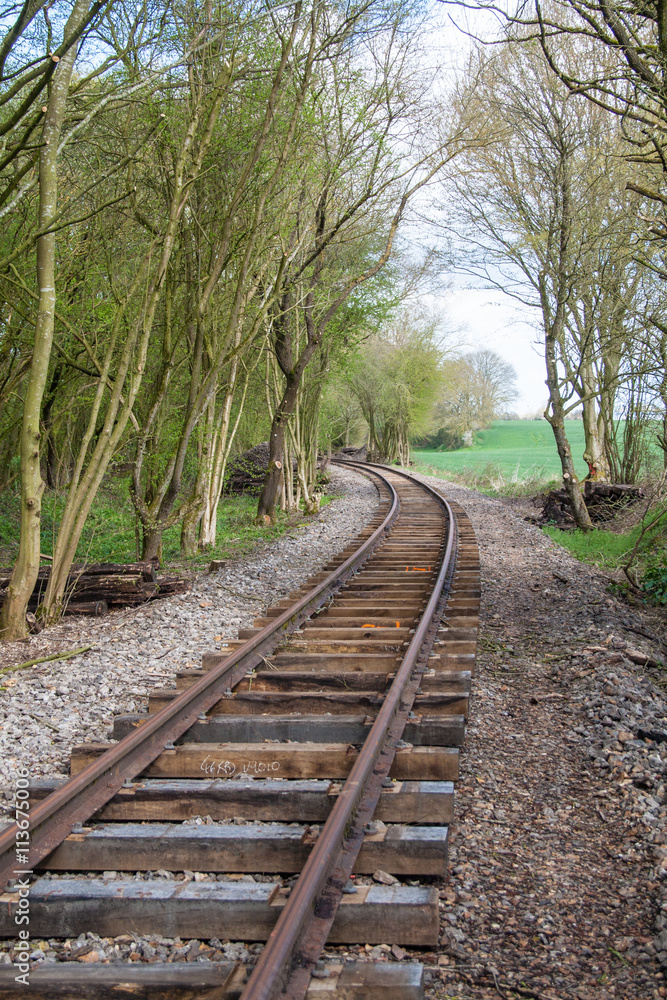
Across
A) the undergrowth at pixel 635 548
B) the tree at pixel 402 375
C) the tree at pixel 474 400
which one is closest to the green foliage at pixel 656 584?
the undergrowth at pixel 635 548

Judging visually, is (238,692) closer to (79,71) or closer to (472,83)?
(79,71)

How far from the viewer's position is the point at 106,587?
728cm

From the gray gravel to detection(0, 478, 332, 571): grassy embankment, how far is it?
1.33 meters

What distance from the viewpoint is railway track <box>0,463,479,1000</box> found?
2.08 m

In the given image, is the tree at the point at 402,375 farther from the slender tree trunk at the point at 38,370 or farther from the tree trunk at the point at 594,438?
the slender tree trunk at the point at 38,370

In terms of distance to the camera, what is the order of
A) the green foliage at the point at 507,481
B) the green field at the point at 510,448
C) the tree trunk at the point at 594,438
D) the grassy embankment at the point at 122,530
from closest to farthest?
1. the grassy embankment at the point at 122,530
2. the tree trunk at the point at 594,438
3. the green foliage at the point at 507,481
4. the green field at the point at 510,448

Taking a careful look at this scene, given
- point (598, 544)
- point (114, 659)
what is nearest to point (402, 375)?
point (598, 544)

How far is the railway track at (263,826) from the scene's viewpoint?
2.08 metres

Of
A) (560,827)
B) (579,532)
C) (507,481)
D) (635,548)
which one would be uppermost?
(507,481)

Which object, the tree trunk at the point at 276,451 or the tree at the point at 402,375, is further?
the tree at the point at 402,375

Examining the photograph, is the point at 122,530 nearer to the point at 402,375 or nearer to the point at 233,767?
the point at 233,767

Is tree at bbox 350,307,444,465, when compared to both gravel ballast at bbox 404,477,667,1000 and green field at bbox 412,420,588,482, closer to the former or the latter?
green field at bbox 412,420,588,482

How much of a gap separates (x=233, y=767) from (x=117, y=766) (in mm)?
520

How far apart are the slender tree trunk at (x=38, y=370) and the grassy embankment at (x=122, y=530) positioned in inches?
113
